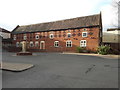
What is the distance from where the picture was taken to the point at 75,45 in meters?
23.3

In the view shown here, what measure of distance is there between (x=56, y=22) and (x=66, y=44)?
26.5 ft

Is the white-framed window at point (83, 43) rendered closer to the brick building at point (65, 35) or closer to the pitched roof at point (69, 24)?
the brick building at point (65, 35)

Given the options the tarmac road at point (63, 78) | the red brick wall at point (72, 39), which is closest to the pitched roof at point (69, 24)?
the red brick wall at point (72, 39)

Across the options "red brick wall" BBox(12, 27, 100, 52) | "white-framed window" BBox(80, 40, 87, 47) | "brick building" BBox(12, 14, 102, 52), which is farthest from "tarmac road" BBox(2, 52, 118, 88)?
"brick building" BBox(12, 14, 102, 52)

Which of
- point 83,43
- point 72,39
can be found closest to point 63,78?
point 83,43

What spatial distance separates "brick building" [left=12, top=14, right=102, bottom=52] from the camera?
21.7m

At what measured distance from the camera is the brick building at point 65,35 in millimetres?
21706

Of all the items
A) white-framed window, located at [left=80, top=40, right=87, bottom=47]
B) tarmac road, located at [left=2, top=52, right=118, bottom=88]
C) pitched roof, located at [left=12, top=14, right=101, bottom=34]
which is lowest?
tarmac road, located at [left=2, top=52, right=118, bottom=88]

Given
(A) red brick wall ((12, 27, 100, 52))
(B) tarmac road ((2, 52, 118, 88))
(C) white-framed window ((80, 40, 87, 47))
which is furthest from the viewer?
(C) white-framed window ((80, 40, 87, 47))

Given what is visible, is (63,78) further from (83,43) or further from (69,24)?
(69,24)

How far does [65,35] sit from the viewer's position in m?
25.0

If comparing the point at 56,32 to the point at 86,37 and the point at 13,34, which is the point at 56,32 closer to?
the point at 86,37

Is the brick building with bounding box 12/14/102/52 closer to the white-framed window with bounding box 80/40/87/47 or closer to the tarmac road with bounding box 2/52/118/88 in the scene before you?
the white-framed window with bounding box 80/40/87/47

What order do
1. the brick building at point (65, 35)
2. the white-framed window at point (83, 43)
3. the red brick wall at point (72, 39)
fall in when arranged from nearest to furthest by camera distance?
the red brick wall at point (72, 39)
the brick building at point (65, 35)
the white-framed window at point (83, 43)
